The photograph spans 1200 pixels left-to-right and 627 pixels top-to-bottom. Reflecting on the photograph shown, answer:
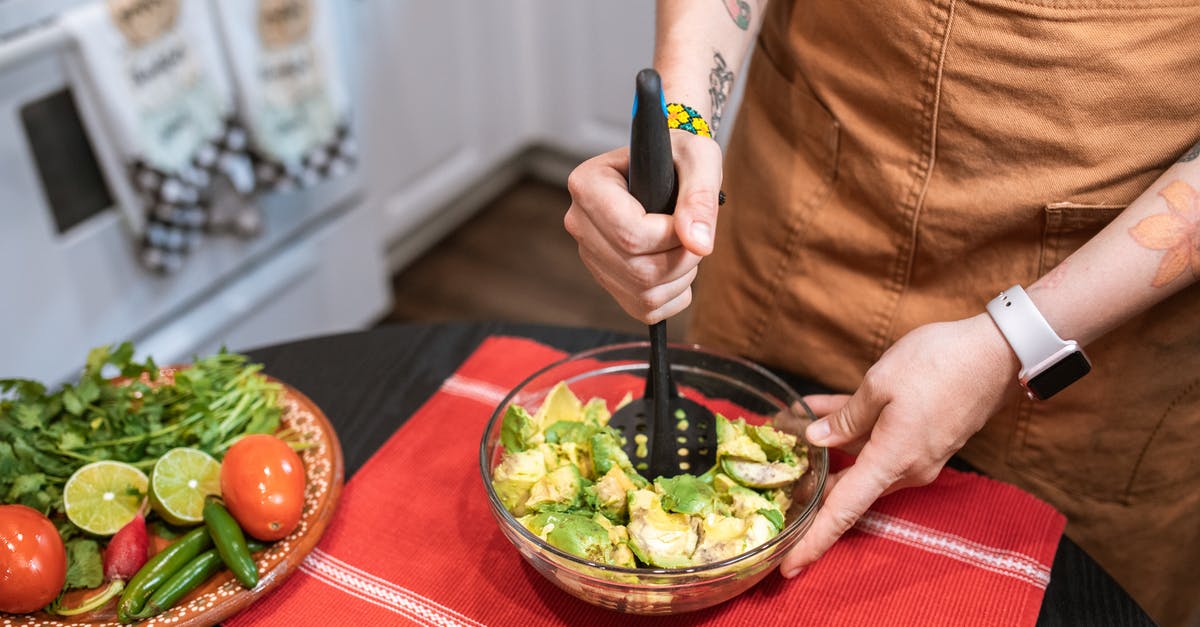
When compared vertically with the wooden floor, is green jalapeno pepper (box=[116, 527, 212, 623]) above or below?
above

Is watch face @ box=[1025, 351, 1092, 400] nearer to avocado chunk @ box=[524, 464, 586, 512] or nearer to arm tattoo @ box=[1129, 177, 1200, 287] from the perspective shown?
arm tattoo @ box=[1129, 177, 1200, 287]

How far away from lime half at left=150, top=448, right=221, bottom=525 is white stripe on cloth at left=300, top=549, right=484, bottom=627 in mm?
116

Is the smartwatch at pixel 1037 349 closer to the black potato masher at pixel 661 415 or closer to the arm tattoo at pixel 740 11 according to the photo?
the black potato masher at pixel 661 415

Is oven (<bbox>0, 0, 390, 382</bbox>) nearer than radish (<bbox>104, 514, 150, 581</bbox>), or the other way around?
radish (<bbox>104, 514, 150, 581</bbox>)

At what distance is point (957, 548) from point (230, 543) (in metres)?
0.64

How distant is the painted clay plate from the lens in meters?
A: 0.82

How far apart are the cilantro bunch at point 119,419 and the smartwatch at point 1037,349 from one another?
710mm

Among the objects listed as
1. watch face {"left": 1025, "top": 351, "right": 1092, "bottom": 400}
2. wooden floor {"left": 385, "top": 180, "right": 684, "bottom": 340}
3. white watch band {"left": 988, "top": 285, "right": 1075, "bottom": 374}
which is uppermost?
white watch band {"left": 988, "top": 285, "right": 1075, "bottom": 374}

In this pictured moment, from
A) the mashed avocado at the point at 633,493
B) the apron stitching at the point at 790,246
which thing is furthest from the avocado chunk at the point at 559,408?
the apron stitching at the point at 790,246

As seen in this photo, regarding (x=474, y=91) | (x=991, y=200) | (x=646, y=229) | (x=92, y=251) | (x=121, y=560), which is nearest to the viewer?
(x=646, y=229)

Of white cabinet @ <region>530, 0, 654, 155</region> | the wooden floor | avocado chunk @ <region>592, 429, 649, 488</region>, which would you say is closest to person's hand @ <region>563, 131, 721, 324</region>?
avocado chunk @ <region>592, 429, 649, 488</region>

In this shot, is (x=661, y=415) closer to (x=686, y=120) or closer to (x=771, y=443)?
(x=771, y=443)

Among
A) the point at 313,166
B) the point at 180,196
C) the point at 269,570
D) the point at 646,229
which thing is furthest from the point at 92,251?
the point at 646,229

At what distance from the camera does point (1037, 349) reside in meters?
0.84
